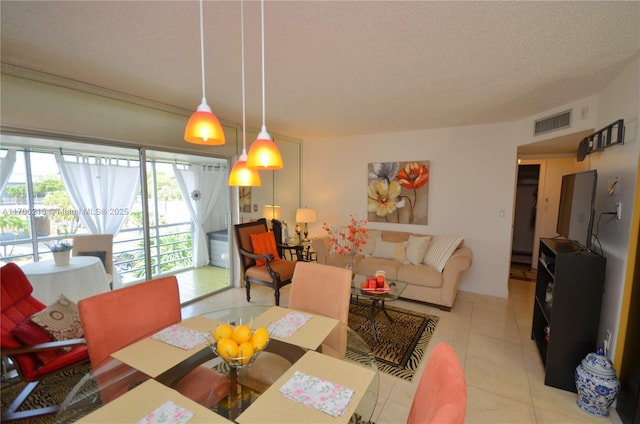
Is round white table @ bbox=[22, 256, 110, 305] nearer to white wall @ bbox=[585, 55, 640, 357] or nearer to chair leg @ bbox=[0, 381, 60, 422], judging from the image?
chair leg @ bbox=[0, 381, 60, 422]

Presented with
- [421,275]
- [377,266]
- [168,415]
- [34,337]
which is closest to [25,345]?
[34,337]

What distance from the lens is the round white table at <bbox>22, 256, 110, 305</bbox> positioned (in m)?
2.40

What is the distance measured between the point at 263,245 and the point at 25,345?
2449mm

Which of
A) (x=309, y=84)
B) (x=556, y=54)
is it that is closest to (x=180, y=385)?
(x=309, y=84)

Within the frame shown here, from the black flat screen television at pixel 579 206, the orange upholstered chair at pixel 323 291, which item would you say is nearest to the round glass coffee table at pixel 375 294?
the orange upholstered chair at pixel 323 291

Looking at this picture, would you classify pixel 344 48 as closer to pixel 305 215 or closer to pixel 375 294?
pixel 375 294

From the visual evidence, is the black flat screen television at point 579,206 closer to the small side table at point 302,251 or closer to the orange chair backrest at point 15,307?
the small side table at point 302,251

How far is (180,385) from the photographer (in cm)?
124

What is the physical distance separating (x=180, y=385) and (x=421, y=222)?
3.91 metres

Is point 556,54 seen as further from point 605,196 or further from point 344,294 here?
point 344,294

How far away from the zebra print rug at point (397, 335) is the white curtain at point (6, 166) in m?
3.39

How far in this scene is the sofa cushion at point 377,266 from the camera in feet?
12.2

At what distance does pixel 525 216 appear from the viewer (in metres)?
5.75

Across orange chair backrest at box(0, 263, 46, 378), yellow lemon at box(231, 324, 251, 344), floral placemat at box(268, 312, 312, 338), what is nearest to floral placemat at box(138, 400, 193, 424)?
yellow lemon at box(231, 324, 251, 344)
